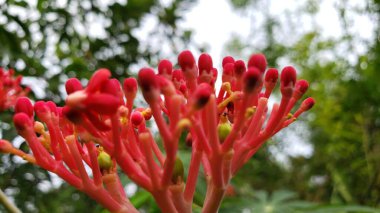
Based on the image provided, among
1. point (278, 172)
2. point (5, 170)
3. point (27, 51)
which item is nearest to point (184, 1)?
point (27, 51)

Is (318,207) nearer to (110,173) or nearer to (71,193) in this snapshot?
(110,173)

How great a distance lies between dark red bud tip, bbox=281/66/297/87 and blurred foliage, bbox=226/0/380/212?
1053 millimetres

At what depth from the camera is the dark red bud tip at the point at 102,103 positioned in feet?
2.67

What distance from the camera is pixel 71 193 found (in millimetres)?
2689

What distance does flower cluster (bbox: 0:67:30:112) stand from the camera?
1.96 m

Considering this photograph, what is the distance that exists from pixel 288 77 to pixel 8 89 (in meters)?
1.34

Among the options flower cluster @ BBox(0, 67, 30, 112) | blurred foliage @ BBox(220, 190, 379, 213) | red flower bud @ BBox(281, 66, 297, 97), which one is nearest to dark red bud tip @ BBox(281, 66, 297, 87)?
red flower bud @ BBox(281, 66, 297, 97)

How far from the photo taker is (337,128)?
312cm

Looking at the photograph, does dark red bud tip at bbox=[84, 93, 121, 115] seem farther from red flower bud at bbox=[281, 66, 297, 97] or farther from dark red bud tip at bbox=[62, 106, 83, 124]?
red flower bud at bbox=[281, 66, 297, 97]

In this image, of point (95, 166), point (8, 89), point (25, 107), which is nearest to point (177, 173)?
point (95, 166)

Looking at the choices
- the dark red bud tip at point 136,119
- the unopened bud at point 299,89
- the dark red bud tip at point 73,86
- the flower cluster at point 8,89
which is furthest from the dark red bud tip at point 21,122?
the flower cluster at point 8,89

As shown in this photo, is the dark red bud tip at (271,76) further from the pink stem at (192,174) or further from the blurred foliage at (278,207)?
the blurred foliage at (278,207)

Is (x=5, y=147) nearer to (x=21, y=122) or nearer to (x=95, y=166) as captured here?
(x=21, y=122)

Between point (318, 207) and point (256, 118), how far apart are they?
0.93m
